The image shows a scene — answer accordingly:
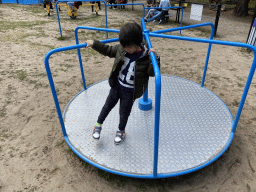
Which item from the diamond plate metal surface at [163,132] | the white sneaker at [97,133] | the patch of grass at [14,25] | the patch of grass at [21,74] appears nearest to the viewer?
the diamond plate metal surface at [163,132]

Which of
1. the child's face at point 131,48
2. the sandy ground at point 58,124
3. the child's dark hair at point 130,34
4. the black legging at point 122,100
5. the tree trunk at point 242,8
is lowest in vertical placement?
the sandy ground at point 58,124

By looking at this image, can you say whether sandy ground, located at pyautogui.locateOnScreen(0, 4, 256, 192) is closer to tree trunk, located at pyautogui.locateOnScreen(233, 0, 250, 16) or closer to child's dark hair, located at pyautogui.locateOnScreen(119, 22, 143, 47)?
child's dark hair, located at pyautogui.locateOnScreen(119, 22, 143, 47)

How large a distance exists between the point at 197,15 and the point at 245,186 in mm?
5493

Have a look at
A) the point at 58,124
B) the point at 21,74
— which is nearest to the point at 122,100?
the point at 58,124

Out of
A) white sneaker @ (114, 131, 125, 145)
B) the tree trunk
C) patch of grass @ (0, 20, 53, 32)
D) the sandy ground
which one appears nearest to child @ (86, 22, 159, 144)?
white sneaker @ (114, 131, 125, 145)

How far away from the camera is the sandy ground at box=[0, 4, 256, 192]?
1.46m

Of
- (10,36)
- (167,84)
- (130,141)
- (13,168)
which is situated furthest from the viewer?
(10,36)

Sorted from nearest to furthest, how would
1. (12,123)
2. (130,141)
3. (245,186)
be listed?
(245,186) < (130,141) < (12,123)

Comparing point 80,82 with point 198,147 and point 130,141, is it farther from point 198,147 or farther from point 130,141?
point 198,147

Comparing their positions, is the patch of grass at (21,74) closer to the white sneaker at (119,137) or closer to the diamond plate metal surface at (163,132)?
the diamond plate metal surface at (163,132)

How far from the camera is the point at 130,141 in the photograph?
1.70m

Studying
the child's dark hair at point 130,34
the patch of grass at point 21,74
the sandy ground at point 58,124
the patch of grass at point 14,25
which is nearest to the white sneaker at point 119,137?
the sandy ground at point 58,124

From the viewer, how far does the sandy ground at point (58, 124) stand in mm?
1458

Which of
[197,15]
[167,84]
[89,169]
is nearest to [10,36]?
[167,84]
